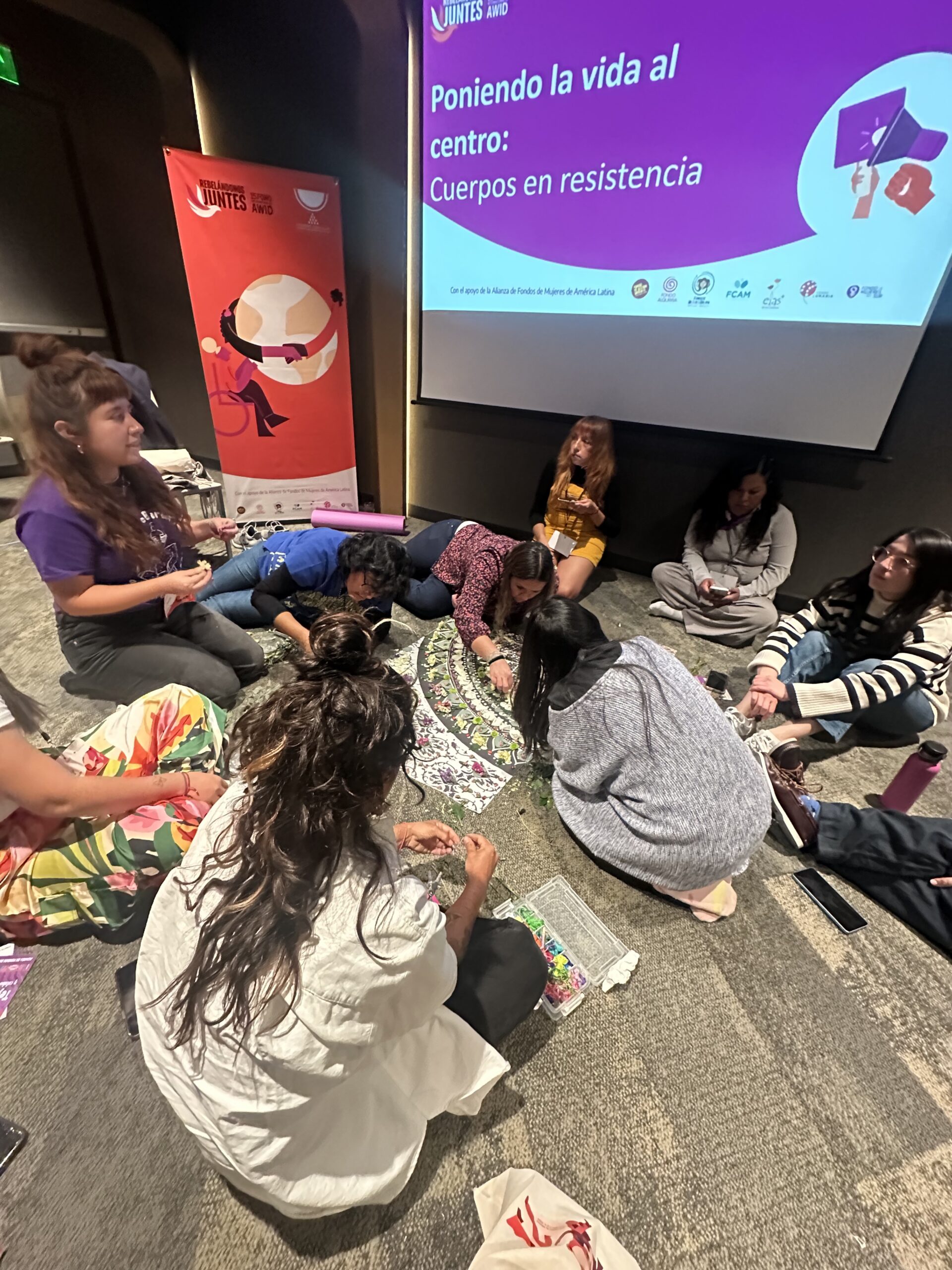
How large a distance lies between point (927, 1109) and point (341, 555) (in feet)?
7.06

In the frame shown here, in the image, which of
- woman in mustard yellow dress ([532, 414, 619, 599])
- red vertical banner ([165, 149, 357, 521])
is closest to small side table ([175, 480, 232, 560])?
red vertical banner ([165, 149, 357, 521])

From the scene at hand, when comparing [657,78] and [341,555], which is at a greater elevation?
[657,78]

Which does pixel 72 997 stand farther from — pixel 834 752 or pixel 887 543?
pixel 887 543

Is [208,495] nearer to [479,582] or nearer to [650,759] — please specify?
[479,582]

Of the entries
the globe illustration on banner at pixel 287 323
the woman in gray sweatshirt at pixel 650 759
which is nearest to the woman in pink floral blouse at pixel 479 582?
the woman in gray sweatshirt at pixel 650 759

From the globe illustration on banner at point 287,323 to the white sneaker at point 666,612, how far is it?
8.07 ft

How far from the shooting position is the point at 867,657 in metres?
1.96

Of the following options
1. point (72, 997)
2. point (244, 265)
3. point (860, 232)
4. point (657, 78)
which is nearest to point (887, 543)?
point (860, 232)

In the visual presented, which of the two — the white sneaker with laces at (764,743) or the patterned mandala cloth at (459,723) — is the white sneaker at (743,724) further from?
the patterned mandala cloth at (459,723)

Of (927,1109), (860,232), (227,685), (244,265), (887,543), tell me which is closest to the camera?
(927,1109)

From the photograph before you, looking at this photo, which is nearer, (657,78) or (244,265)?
(657,78)

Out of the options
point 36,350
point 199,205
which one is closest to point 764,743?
point 36,350

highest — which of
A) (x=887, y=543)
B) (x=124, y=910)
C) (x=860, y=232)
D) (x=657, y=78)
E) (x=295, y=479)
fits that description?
(x=657, y=78)

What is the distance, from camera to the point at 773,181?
220cm
